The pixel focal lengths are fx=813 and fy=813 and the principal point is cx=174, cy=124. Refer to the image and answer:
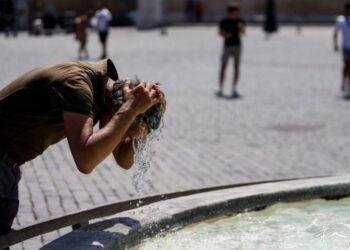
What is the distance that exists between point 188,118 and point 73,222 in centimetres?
752

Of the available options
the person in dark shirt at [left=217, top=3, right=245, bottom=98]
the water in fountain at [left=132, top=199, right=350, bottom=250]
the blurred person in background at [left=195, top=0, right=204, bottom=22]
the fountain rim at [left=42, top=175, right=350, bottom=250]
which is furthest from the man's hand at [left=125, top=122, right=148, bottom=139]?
the blurred person in background at [left=195, top=0, right=204, bottom=22]

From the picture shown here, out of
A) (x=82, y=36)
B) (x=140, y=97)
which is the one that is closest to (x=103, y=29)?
(x=82, y=36)

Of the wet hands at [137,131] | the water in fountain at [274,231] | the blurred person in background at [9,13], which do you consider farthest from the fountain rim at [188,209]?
the blurred person in background at [9,13]

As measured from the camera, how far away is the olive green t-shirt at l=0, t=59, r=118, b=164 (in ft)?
12.2

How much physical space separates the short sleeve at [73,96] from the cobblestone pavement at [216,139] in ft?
5.48

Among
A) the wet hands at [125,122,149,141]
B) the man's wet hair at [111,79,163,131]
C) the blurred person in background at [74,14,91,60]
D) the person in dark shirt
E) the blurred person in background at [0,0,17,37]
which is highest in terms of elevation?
the man's wet hair at [111,79,163,131]

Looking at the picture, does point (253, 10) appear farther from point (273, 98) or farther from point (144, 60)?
point (273, 98)

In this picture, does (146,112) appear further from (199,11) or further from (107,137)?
(199,11)

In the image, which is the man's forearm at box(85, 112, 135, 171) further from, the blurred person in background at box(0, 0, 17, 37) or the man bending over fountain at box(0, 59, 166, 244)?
the blurred person in background at box(0, 0, 17, 37)

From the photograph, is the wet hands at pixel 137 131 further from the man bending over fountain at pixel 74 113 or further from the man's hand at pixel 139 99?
the man's hand at pixel 139 99

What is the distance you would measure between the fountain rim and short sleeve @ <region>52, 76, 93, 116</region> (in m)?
0.65

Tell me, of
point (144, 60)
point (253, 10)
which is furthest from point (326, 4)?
point (144, 60)

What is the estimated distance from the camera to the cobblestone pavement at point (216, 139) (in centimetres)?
743

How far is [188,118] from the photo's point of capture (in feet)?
40.1
